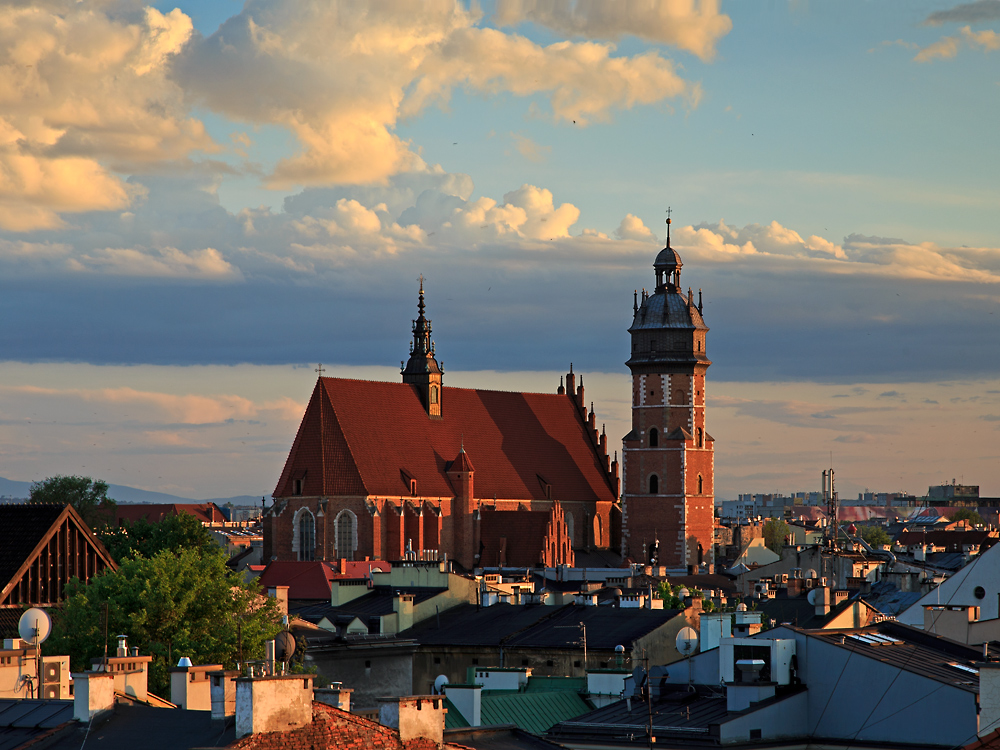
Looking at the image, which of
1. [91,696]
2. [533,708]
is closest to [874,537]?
[533,708]

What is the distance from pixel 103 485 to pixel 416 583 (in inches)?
2813

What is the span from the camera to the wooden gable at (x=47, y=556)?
5903cm

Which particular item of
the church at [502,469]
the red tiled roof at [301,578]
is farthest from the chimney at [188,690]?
the church at [502,469]

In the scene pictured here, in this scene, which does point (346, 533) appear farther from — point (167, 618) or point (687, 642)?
point (687, 642)

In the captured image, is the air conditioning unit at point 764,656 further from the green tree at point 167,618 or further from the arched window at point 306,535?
the arched window at point 306,535

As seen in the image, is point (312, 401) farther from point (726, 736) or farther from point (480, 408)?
point (726, 736)

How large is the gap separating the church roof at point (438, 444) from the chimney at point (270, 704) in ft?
300

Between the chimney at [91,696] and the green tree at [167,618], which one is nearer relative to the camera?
the chimney at [91,696]

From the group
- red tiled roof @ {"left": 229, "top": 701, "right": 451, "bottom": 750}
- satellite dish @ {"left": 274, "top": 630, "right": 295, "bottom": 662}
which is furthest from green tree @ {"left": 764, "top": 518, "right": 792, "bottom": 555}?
red tiled roof @ {"left": 229, "top": 701, "right": 451, "bottom": 750}

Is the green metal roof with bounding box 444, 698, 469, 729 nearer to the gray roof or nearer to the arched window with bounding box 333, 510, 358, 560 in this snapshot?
the arched window with bounding box 333, 510, 358, 560

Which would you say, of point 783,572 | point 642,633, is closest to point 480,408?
point 783,572

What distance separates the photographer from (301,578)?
85.9 meters

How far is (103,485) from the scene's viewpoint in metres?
129

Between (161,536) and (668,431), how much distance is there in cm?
4257
